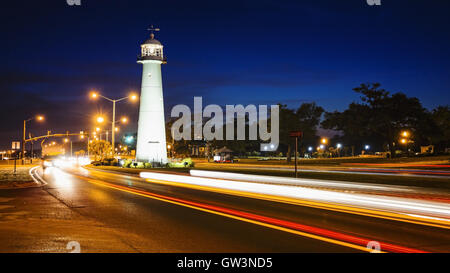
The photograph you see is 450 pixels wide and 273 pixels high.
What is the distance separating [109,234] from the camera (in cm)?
929

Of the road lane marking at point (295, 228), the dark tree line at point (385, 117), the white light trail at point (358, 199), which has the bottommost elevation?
the road lane marking at point (295, 228)

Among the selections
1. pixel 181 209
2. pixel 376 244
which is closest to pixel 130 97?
pixel 181 209

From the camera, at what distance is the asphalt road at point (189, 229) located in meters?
8.12

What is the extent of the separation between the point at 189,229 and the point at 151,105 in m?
39.7

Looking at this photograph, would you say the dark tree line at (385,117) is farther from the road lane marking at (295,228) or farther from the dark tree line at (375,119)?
the road lane marking at (295,228)

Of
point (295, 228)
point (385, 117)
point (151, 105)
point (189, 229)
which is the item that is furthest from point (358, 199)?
point (385, 117)

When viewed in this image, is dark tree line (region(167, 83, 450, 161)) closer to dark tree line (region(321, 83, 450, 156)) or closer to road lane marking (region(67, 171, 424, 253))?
dark tree line (region(321, 83, 450, 156))

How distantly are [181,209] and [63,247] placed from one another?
5.76 metres

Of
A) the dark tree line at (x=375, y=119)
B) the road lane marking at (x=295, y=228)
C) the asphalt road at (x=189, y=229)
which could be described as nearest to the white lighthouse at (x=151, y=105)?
the dark tree line at (x=375, y=119)

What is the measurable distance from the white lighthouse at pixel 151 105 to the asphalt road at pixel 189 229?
3375cm

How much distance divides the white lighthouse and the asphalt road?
3375 centimetres

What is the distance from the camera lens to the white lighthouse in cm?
4834

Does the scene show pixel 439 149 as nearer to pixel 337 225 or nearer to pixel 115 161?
pixel 115 161
